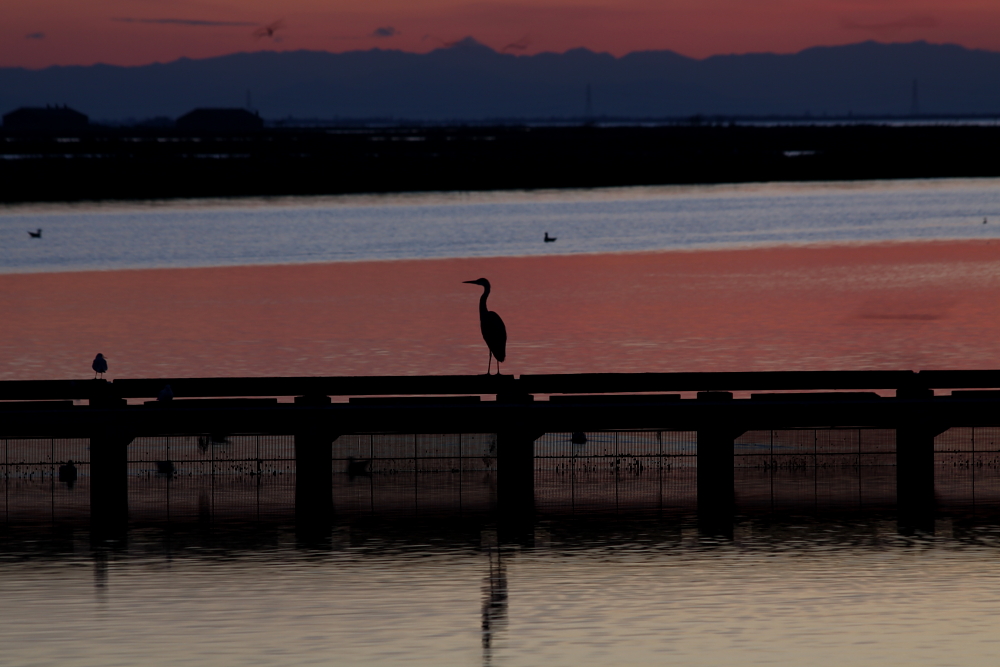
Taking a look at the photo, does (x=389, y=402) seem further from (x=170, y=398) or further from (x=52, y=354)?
(x=52, y=354)

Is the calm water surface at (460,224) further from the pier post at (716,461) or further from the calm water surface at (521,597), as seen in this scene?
the calm water surface at (521,597)

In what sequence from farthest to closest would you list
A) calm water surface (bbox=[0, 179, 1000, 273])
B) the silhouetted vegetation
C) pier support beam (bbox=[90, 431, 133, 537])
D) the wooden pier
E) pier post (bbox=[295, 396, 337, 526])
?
the silhouetted vegetation < calm water surface (bbox=[0, 179, 1000, 273]) < pier post (bbox=[295, 396, 337, 526]) < pier support beam (bbox=[90, 431, 133, 537]) < the wooden pier

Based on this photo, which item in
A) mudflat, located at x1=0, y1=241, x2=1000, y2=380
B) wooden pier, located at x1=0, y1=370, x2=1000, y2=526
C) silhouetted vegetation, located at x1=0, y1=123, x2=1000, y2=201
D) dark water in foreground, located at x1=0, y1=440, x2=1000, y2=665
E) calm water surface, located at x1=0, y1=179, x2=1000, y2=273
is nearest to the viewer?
dark water in foreground, located at x1=0, y1=440, x2=1000, y2=665

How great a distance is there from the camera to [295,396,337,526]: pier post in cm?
2598

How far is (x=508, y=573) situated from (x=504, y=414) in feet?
16.4

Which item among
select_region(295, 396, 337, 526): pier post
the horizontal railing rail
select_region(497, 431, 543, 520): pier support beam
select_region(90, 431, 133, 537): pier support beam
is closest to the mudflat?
the horizontal railing rail

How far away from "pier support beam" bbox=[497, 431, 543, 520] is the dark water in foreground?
1.30ft

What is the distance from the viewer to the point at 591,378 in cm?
2714

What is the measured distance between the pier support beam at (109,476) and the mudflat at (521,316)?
15.6 meters

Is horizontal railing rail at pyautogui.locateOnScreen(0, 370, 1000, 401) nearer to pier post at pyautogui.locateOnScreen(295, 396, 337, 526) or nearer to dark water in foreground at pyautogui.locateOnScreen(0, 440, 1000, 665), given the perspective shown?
pier post at pyautogui.locateOnScreen(295, 396, 337, 526)

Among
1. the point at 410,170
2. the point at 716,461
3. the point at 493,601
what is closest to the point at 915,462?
the point at 716,461

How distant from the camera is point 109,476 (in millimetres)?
25984

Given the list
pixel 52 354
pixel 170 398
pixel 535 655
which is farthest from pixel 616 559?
pixel 52 354

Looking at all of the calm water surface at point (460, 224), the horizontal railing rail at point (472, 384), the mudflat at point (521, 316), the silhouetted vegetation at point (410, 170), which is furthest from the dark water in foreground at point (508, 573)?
the silhouetted vegetation at point (410, 170)
